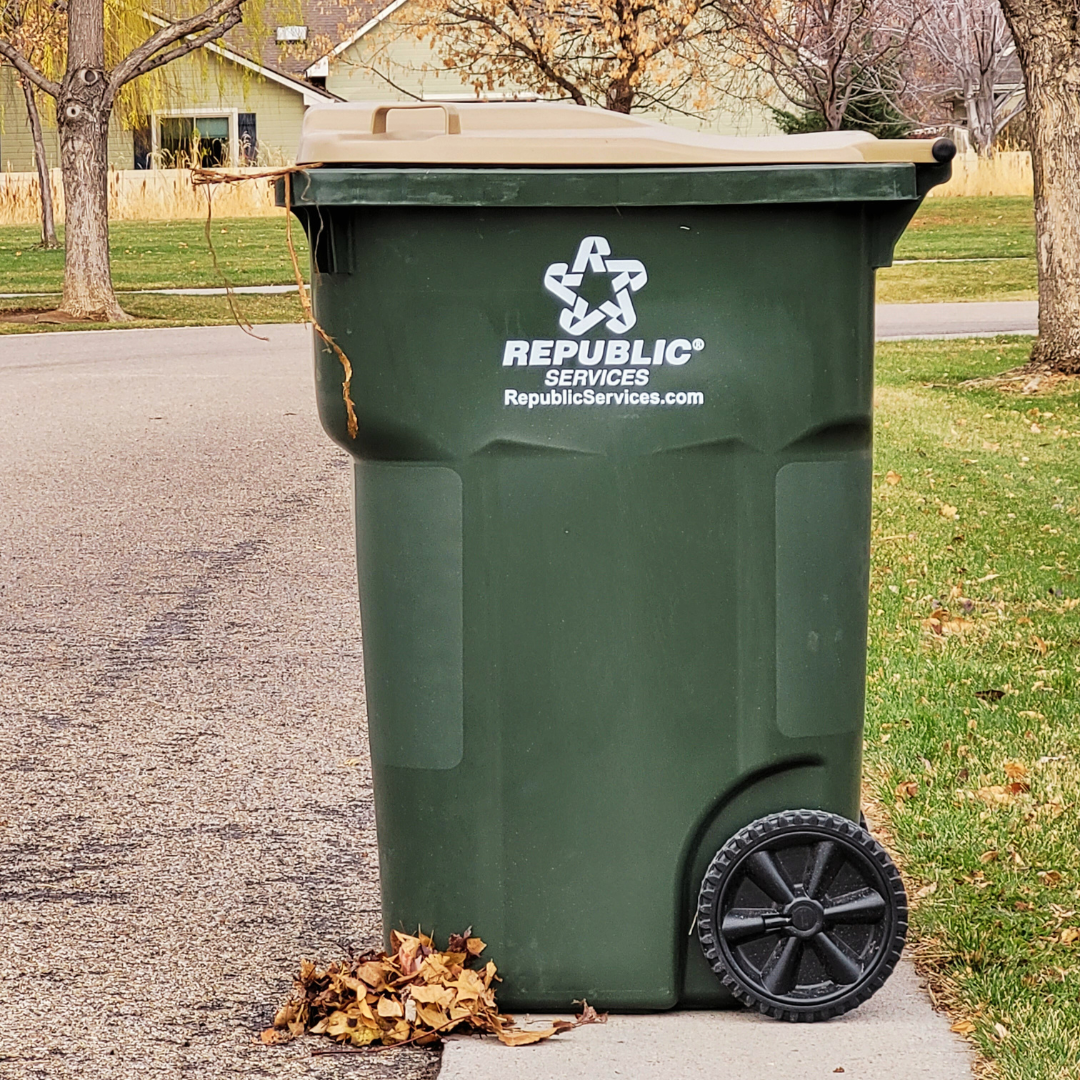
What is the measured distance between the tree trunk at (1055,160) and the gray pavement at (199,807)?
6302 millimetres

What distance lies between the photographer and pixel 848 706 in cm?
299

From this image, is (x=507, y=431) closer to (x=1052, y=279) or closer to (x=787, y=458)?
(x=787, y=458)

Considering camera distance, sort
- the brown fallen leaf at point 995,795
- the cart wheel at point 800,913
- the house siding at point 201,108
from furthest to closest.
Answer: the house siding at point 201,108 → the brown fallen leaf at point 995,795 → the cart wheel at point 800,913

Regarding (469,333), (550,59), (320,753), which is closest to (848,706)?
(469,333)

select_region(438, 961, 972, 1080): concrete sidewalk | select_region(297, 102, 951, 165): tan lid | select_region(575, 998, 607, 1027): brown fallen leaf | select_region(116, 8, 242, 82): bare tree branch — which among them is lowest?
select_region(438, 961, 972, 1080): concrete sidewalk

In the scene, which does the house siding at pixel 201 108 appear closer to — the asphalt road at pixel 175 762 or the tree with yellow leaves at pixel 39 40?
the tree with yellow leaves at pixel 39 40

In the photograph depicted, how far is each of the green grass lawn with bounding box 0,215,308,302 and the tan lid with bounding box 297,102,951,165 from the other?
21.1 m

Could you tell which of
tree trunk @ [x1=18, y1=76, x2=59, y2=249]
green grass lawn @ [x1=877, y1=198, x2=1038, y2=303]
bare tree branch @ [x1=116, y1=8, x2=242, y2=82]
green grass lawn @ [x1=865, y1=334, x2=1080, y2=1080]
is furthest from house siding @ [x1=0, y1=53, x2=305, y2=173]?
green grass lawn @ [x1=865, y1=334, x2=1080, y2=1080]

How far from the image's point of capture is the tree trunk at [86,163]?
20.2 m

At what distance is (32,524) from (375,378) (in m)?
5.91

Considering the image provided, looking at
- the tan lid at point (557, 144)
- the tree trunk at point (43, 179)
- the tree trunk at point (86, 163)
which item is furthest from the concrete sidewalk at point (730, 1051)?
the tree trunk at point (43, 179)

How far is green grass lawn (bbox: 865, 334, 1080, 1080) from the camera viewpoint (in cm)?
319

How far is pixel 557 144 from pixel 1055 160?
436 inches

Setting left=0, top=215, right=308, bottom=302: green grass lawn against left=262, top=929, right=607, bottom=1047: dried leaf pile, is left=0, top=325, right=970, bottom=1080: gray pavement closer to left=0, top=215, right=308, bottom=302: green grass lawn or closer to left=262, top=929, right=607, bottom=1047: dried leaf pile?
left=262, top=929, right=607, bottom=1047: dried leaf pile
